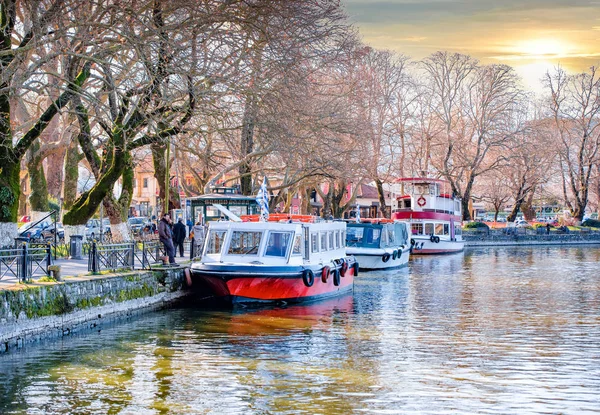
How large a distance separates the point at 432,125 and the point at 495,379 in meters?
57.3

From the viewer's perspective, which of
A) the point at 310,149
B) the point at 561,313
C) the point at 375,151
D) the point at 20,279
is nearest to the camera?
the point at 20,279

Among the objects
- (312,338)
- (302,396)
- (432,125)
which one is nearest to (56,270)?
(312,338)

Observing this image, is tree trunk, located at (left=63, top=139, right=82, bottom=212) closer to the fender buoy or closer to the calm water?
the fender buoy

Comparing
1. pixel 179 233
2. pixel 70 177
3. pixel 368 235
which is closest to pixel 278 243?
pixel 179 233

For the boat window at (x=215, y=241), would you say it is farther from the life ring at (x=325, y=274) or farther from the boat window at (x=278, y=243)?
the life ring at (x=325, y=274)

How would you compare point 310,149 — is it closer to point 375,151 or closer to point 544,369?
point 375,151

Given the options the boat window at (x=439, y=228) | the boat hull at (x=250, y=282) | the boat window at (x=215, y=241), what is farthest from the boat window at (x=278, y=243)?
the boat window at (x=439, y=228)

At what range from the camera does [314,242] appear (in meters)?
31.0

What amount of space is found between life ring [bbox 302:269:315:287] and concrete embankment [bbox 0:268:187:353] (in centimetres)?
409

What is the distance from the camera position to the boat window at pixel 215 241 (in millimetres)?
29125

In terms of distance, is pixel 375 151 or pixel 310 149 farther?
pixel 375 151

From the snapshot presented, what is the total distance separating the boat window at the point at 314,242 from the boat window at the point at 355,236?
13851 millimetres

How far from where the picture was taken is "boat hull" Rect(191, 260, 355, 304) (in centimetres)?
2766

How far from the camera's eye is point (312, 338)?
22281 mm
